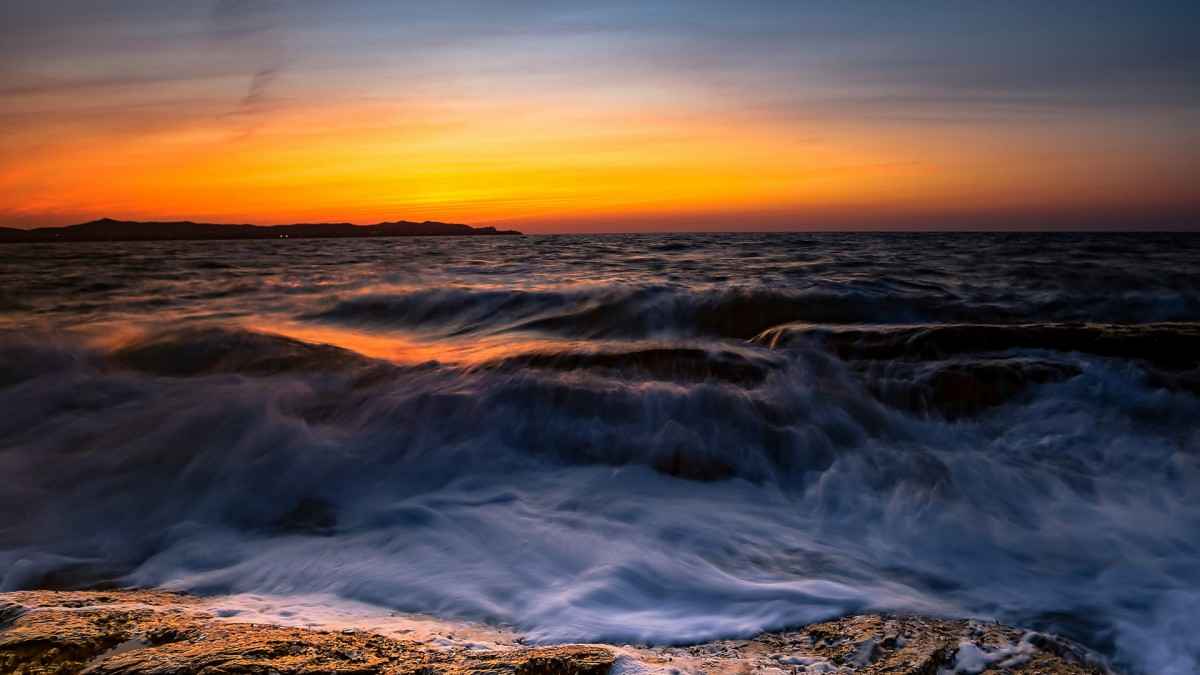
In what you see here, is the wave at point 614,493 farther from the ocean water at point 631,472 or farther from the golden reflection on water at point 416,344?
the golden reflection on water at point 416,344

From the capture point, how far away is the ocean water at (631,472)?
2822mm

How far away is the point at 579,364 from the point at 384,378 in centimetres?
183

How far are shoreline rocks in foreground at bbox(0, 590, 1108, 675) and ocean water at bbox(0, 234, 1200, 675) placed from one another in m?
0.29

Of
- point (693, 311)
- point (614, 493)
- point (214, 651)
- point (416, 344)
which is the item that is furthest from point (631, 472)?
point (693, 311)

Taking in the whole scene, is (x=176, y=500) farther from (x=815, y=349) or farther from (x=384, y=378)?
(x=815, y=349)

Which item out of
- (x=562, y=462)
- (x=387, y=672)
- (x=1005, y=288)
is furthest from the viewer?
(x=1005, y=288)

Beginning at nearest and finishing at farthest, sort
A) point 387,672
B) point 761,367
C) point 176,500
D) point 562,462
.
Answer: point 387,672
point 176,500
point 562,462
point 761,367

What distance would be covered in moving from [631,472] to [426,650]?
260 centimetres

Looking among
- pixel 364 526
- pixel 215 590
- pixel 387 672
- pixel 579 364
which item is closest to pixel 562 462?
pixel 364 526

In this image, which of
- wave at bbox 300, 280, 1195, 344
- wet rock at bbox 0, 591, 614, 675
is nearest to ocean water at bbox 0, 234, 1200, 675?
wave at bbox 300, 280, 1195, 344

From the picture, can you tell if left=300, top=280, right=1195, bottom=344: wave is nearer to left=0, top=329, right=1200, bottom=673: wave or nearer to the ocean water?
the ocean water

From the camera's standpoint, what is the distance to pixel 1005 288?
39.8 ft

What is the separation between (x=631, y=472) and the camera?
443cm

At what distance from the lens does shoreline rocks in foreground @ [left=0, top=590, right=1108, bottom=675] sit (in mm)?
1688
